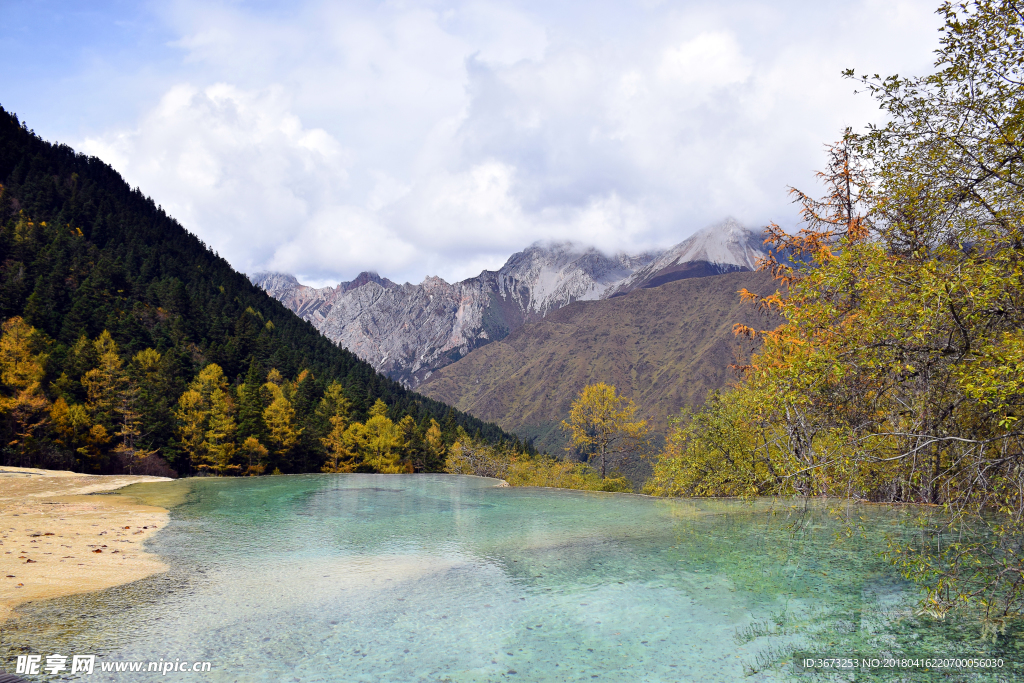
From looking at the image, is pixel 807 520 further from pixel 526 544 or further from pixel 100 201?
pixel 100 201

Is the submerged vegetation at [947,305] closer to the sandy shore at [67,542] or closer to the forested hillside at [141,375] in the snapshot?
the sandy shore at [67,542]

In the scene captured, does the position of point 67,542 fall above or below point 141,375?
below

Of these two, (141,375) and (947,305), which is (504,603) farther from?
(141,375)

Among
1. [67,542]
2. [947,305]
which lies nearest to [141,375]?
[67,542]

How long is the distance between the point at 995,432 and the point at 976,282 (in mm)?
4620

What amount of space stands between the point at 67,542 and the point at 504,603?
13.6m

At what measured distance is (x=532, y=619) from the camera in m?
11.0

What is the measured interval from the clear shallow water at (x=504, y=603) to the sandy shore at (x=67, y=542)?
75cm

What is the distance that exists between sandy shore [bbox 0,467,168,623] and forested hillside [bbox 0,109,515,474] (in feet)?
116

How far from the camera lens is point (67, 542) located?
1566 cm

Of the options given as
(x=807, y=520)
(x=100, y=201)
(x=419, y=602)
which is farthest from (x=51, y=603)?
(x=100, y=201)

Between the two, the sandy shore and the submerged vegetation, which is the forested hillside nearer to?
the sandy shore

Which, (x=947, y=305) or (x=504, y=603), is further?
(x=504, y=603)

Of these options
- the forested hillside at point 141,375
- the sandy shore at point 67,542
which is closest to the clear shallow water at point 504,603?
the sandy shore at point 67,542
